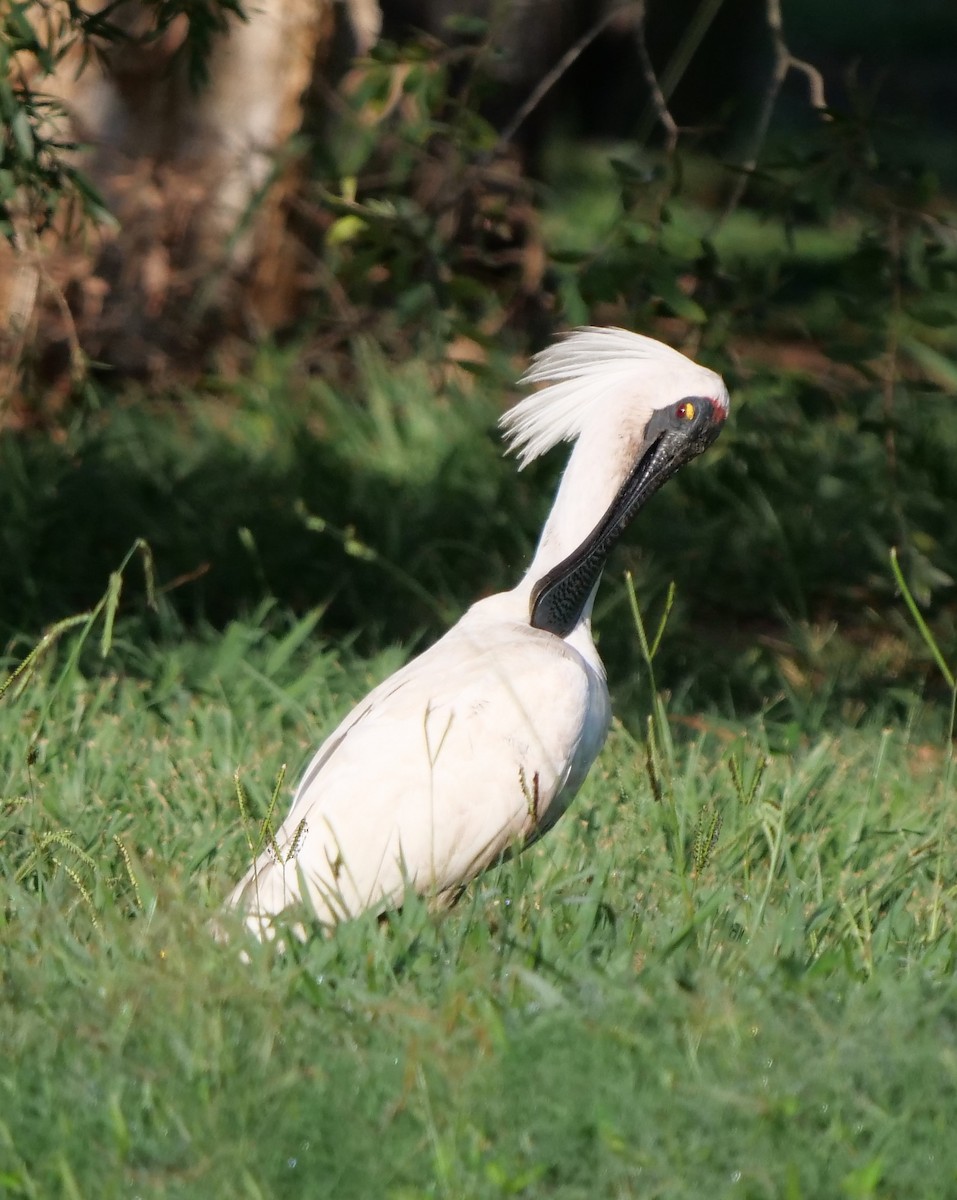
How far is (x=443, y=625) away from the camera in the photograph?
5438mm

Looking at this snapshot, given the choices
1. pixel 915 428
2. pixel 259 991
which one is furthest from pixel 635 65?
pixel 259 991

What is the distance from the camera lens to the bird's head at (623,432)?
3680 millimetres

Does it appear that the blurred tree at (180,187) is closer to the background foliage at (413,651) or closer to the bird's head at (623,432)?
the background foliage at (413,651)

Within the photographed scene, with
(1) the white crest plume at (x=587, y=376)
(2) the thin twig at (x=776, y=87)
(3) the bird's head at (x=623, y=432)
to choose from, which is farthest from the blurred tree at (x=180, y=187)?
(3) the bird's head at (x=623, y=432)

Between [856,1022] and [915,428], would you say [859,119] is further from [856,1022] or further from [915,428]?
[856,1022]

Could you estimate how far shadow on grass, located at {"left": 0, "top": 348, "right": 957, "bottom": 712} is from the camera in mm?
5320

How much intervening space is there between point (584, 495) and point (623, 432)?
0.16 meters

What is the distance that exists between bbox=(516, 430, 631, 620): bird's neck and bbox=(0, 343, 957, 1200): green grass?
1.58 ft

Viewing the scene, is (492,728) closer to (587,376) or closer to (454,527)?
(587,376)

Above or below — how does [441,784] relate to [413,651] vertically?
above

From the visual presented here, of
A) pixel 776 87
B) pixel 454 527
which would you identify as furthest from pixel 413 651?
pixel 776 87

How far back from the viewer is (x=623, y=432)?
369cm

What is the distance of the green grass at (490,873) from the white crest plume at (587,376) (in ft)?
2.43

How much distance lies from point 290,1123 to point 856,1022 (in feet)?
2.78
